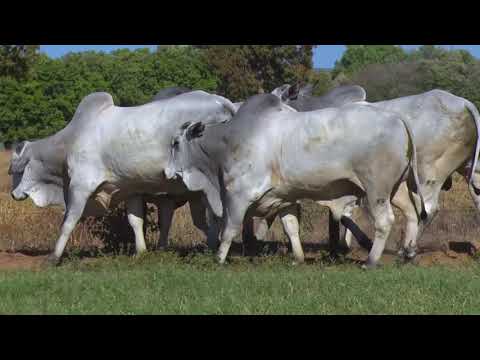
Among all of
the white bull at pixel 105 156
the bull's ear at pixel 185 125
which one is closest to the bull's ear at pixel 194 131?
the bull's ear at pixel 185 125

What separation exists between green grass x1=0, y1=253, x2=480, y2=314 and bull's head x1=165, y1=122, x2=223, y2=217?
1161 mm

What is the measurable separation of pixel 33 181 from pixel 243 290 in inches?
211

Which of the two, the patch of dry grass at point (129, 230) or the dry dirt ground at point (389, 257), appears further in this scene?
the patch of dry grass at point (129, 230)

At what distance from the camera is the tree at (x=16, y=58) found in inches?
962

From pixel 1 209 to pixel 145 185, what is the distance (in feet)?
25.8

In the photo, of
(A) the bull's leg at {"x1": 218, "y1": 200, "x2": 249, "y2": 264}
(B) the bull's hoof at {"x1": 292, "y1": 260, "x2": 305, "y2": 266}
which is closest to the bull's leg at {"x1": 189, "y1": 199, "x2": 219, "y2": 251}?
(A) the bull's leg at {"x1": 218, "y1": 200, "x2": 249, "y2": 264}

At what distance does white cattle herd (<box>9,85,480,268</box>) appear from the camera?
1172 centimetres

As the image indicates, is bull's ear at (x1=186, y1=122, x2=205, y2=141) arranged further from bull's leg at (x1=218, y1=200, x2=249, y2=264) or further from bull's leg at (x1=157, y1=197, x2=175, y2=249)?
bull's leg at (x1=157, y1=197, x2=175, y2=249)

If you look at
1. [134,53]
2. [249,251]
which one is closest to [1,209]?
[249,251]

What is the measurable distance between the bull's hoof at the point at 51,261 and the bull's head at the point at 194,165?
1.71m

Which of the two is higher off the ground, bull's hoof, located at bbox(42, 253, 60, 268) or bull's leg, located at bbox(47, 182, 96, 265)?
bull's leg, located at bbox(47, 182, 96, 265)

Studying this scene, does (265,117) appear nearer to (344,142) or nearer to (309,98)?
(344,142)

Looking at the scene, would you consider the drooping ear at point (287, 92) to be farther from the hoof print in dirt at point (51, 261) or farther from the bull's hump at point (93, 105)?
the hoof print in dirt at point (51, 261)

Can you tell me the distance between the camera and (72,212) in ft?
43.8
